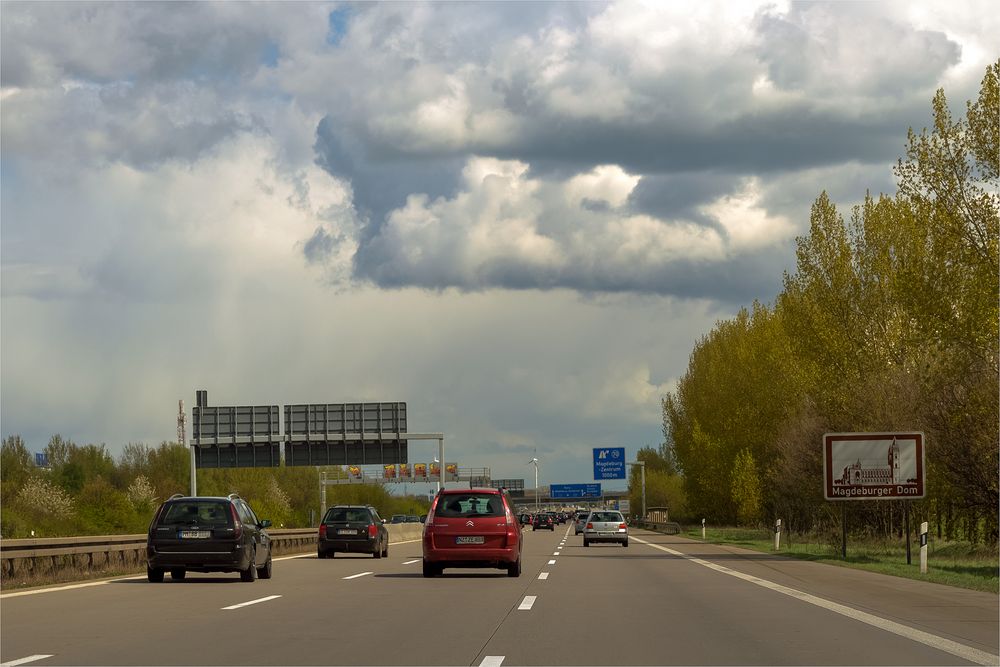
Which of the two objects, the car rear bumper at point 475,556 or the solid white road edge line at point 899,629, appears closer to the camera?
the solid white road edge line at point 899,629

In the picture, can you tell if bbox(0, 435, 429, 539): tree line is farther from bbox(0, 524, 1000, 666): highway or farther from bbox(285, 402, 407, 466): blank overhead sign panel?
bbox(0, 524, 1000, 666): highway

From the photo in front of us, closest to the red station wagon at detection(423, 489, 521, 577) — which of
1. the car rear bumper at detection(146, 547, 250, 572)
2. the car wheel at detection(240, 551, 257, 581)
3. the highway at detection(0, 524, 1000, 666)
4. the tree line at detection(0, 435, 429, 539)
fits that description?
the highway at detection(0, 524, 1000, 666)

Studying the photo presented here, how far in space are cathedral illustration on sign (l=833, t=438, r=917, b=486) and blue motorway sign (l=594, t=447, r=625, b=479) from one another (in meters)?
73.4

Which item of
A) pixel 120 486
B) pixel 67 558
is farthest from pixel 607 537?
pixel 120 486

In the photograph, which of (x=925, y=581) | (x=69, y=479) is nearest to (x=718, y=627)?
(x=925, y=581)

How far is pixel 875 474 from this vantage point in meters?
36.9

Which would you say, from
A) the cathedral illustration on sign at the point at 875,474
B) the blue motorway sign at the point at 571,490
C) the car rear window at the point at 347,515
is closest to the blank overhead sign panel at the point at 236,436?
the car rear window at the point at 347,515

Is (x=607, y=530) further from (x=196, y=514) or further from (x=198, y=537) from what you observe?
(x=198, y=537)

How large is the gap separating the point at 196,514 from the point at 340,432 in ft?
158

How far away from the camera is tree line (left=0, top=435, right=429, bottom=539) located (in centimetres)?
7806

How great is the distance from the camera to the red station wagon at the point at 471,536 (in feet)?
83.1

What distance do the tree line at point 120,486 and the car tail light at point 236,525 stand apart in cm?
4558

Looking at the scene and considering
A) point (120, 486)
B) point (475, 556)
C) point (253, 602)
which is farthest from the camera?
point (120, 486)

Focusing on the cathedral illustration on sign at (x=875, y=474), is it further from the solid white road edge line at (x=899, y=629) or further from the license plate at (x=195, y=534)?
the license plate at (x=195, y=534)
